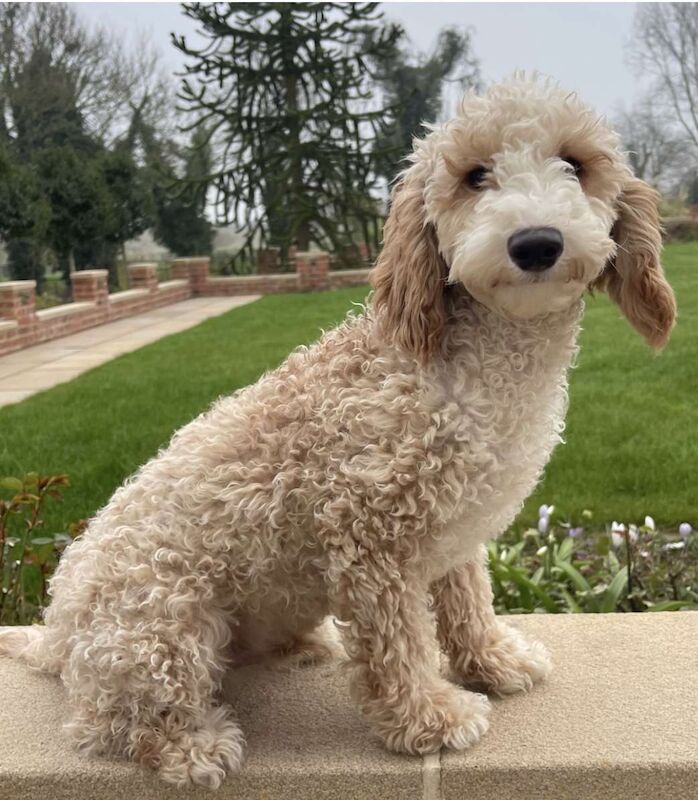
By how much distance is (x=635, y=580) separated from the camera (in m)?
3.35

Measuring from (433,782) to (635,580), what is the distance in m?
1.66

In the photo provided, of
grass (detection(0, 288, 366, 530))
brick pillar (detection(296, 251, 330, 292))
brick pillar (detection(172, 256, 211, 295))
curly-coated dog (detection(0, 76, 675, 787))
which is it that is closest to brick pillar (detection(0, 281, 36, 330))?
grass (detection(0, 288, 366, 530))

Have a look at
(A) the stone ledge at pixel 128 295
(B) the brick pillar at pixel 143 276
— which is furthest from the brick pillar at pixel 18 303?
(B) the brick pillar at pixel 143 276

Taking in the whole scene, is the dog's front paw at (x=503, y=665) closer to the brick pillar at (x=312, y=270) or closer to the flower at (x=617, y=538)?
the flower at (x=617, y=538)

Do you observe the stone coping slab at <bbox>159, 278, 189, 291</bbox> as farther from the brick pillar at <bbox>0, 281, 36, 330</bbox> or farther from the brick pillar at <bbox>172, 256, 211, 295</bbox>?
the brick pillar at <bbox>0, 281, 36, 330</bbox>

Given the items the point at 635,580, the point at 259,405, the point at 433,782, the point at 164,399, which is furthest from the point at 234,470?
the point at 164,399

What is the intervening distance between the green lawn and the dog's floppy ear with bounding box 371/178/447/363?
75 cm

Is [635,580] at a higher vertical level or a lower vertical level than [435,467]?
lower

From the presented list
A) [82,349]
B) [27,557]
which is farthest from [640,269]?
[82,349]

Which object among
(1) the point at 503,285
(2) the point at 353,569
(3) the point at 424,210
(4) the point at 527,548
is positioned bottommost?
(4) the point at 527,548

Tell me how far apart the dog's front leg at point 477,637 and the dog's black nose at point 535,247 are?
94 centimetres

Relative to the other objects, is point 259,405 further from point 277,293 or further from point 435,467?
point 277,293

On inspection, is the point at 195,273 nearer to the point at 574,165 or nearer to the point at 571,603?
the point at 571,603

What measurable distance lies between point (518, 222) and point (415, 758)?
1.24 meters
